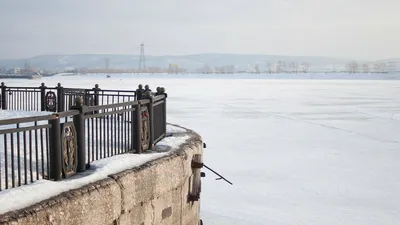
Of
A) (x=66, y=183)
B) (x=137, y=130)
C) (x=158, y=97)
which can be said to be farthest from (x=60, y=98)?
(x=66, y=183)

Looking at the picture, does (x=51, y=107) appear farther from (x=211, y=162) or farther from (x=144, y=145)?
(x=144, y=145)

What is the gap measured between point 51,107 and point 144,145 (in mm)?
8605

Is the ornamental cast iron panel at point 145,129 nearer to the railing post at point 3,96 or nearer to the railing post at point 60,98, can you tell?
the railing post at point 60,98

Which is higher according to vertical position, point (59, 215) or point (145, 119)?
point (145, 119)

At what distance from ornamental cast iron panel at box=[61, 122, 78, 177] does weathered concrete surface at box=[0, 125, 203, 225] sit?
57 centimetres

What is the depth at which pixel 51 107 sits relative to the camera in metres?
15.1

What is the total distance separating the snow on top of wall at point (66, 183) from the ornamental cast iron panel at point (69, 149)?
0.41 ft

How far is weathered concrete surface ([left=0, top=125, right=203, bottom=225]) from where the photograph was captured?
428 cm

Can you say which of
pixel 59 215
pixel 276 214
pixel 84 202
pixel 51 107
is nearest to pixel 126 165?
pixel 84 202

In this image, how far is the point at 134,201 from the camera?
5.58 meters

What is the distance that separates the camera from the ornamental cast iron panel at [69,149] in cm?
545

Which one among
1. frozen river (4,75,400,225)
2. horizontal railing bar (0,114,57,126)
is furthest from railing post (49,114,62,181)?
frozen river (4,75,400,225)

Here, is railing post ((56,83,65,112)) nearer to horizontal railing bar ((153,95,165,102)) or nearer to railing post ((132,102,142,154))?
horizontal railing bar ((153,95,165,102))

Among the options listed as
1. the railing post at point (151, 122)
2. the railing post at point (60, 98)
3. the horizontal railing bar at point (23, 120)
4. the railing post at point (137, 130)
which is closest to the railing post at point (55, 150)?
the horizontal railing bar at point (23, 120)
